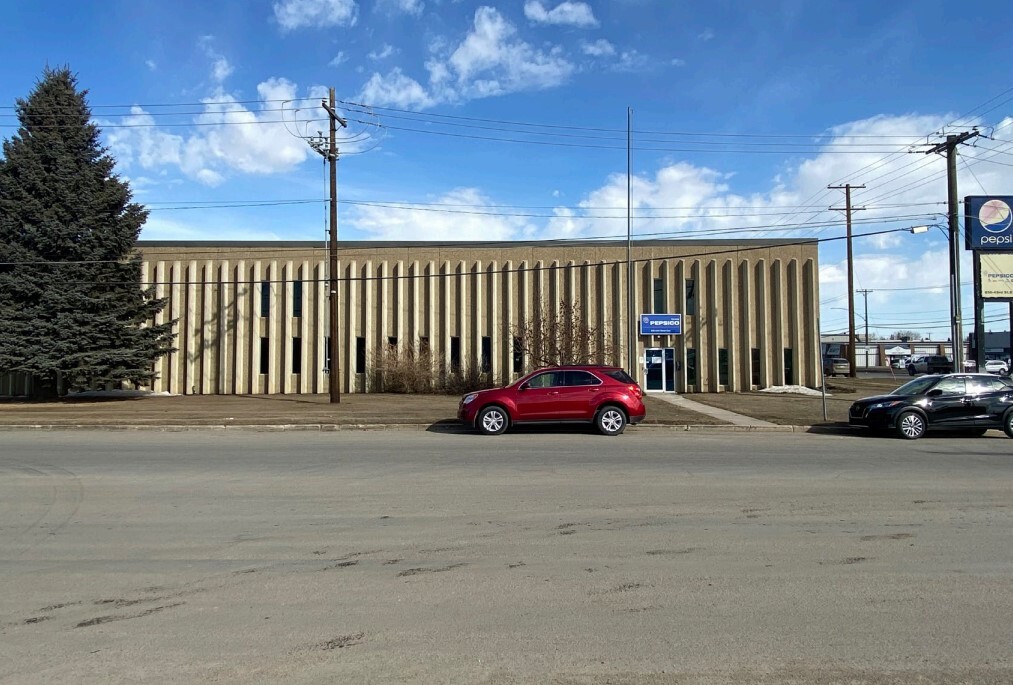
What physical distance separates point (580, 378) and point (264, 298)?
22020mm

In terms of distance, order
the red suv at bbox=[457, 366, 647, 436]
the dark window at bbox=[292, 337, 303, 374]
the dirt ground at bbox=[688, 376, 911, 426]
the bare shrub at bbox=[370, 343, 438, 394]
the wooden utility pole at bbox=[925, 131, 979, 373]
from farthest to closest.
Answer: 1. the dark window at bbox=[292, 337, 303, 374]
2. the bare shrub at bbox=[370, 343, 438, 394]
3. the wooden utility pole at bbox=[925, 131, 979, 373]
4. the dirt ground at bbox=[688, 376, 911, 426]
5. the red suv at bbox=[457, 366, 647, 436]

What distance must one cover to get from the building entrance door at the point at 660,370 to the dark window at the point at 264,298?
60.5 feet

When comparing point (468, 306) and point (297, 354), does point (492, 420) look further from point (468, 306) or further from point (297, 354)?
point (297, 354)

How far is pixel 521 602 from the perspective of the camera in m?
4.86

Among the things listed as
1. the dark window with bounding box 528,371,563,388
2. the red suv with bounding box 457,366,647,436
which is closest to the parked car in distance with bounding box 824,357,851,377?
the red suv with bounding box 457,366,647,436

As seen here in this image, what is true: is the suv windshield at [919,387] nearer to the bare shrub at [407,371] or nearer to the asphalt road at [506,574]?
the asphalt road at [506,574]

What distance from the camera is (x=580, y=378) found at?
16.4 m

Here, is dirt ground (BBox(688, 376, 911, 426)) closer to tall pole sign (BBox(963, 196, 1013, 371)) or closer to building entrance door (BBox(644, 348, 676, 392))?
building entrance door (BBox(644, 348, 676, 392))

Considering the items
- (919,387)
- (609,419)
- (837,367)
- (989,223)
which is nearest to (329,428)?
(609,419)

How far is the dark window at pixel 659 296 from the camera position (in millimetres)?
33062

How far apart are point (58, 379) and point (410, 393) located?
14.0 meters

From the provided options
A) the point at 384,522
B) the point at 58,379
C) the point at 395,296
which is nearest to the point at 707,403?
the point at 395,296

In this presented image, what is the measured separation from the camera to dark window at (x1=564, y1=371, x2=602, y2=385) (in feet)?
53.6

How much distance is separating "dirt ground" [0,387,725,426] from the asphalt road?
7438 millimetres
